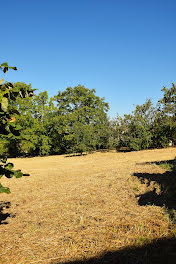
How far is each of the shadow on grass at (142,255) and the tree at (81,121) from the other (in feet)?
72.8

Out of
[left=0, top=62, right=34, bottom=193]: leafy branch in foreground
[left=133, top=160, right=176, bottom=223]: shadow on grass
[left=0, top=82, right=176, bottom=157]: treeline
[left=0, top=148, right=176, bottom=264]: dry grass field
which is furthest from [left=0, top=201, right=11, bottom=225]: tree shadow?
[left=0, top=82, right=176, bottom=157]: treeline

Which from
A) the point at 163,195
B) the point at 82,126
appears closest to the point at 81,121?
the point at 82,126

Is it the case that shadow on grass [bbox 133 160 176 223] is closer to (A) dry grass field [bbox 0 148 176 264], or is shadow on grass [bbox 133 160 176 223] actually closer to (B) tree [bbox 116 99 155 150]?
(A) dry grass field [bbox 0 148 176 264]

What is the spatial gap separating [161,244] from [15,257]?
2.39m

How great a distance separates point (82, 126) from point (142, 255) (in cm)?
2319

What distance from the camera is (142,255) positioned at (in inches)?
116

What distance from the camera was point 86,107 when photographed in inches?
1230

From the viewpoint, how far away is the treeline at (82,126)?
26.1m

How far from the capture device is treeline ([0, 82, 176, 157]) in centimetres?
2608

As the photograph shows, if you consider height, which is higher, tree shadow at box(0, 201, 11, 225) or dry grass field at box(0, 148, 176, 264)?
dry grass field at box(0, 148, 176, 264)

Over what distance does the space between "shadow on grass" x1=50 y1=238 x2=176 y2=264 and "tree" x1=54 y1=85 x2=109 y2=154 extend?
22201mm

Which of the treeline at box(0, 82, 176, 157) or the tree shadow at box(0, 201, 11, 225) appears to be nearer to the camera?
the tree shadow at box(0, 201, 11, 225)

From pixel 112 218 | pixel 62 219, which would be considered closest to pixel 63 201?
pixel 62 219

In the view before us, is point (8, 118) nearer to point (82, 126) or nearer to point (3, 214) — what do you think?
point (3, 214)
